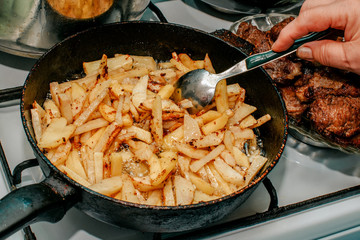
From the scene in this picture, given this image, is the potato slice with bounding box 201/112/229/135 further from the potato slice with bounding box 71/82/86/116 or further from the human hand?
the potato slice with bounding box 71/82/86/116

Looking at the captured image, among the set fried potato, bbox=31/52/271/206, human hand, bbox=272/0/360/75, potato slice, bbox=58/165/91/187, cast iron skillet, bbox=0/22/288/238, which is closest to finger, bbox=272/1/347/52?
human hand, bbox=272/0/360/75

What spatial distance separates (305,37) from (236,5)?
2.03 feet

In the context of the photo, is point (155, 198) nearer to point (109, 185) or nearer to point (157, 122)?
point (109, 185)

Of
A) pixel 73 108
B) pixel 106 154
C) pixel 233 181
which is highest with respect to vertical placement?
pixel 73 108

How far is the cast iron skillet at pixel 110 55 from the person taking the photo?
690 millimetres

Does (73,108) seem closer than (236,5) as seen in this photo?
Yes

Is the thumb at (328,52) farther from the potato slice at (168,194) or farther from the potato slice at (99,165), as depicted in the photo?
the potato slice at (99,165)

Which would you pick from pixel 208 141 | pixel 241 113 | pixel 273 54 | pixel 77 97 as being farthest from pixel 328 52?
pixel 77 97

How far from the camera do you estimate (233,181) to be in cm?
100

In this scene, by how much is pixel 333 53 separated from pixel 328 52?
1cm

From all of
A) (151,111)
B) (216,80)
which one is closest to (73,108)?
(151,111)

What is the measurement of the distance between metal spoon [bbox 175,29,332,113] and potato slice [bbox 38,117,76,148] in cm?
39

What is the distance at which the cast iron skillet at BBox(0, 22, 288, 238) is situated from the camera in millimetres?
690

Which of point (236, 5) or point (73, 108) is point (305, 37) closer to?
point (236, 5)
